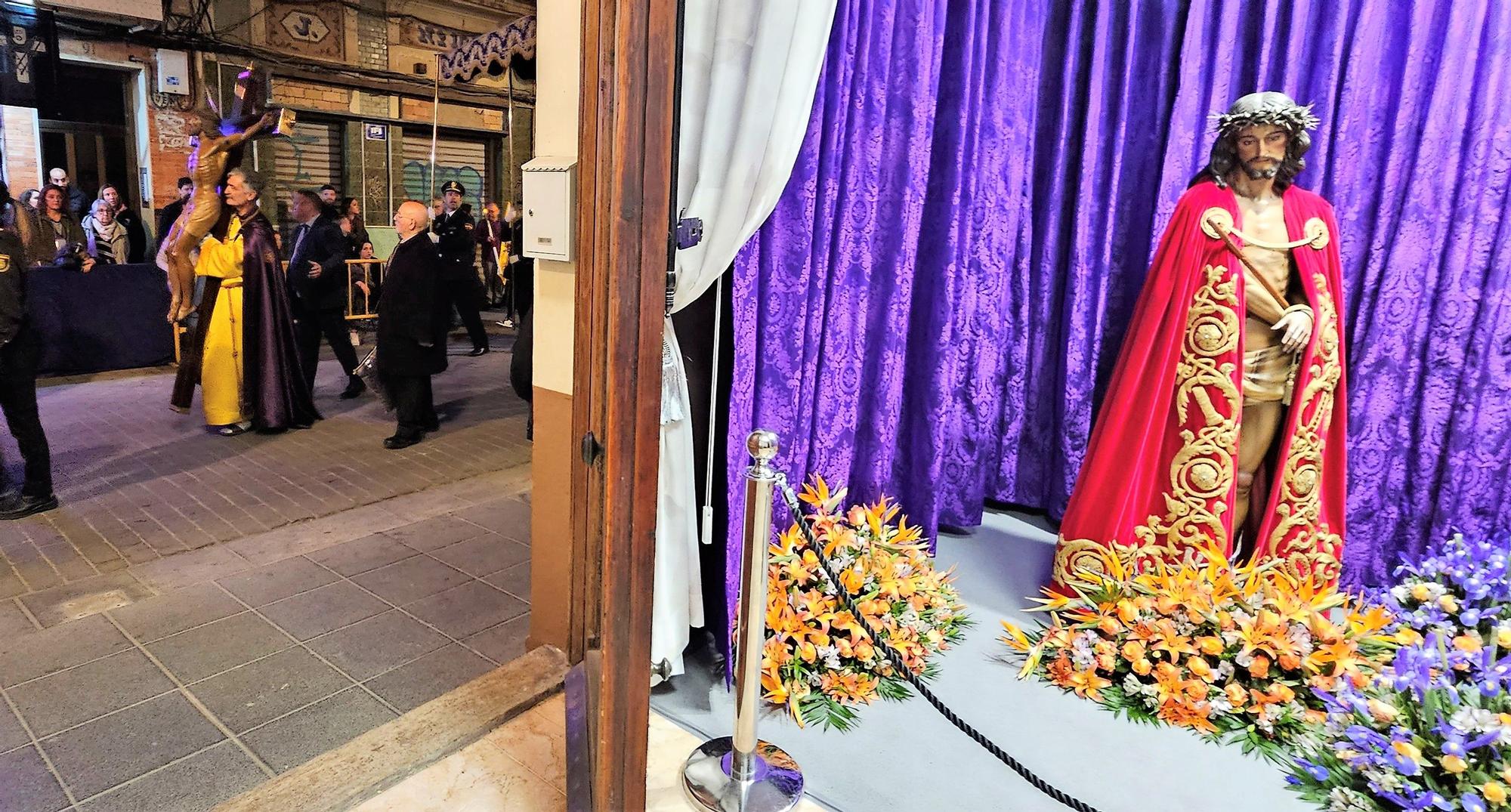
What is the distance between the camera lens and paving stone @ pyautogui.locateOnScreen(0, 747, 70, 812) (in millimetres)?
2064

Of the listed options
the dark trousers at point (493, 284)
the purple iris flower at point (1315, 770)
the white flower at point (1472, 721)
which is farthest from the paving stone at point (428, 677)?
the dark trousers at point (493, 284)

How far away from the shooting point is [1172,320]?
2.90m

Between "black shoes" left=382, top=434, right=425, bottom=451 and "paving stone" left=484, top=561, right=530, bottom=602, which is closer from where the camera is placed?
"paving stone" left=484, top=561, right=530, bottom=602

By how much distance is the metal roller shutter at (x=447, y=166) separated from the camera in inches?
458

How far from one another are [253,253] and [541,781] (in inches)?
173

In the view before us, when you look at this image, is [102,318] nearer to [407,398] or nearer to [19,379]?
[407,398]

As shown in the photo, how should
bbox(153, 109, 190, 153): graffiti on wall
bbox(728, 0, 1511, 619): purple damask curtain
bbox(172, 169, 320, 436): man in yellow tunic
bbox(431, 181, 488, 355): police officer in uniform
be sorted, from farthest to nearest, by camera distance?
1. bbox(153, 109, 190, 153): graffiti on wall
2. bbox(431, 181, 488, 355): police officer in uniform
3. bbox(172, 169, 320, 436): man in yellow tunic
4. bbox(728, 0, 1511, 619): purple damask curtain

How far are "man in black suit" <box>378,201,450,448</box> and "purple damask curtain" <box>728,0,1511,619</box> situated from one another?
119 inches

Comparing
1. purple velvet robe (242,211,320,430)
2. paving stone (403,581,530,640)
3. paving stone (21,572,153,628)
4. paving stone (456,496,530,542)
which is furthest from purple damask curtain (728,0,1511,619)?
purple velvet robe (242,211,320,430)

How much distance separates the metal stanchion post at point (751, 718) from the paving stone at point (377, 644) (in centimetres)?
111

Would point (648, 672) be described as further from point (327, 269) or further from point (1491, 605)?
point (327, 269)

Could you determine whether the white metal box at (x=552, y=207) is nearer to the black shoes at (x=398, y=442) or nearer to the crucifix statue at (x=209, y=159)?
the black shoes at (x=398, y=442)

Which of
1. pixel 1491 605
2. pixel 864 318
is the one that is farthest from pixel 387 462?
pixel 1491 605

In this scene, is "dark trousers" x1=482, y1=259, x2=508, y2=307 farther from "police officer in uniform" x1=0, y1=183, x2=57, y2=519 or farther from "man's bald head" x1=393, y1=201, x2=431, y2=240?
"police officer in uniform" x1=0, y1=183, x2=57, y2=519
